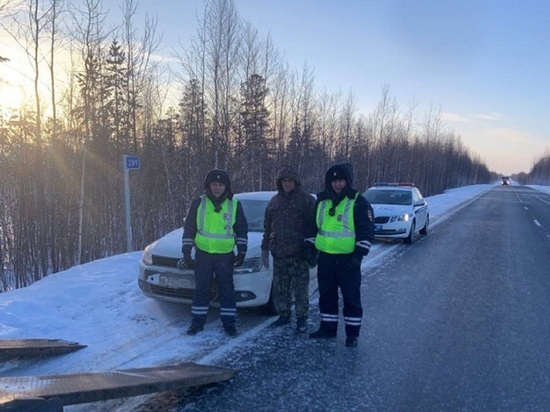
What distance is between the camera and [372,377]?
4.08 meters

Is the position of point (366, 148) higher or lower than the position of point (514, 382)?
higher

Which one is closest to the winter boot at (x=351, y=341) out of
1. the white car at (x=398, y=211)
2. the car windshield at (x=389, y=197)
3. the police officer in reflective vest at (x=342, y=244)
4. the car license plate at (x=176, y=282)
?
the police officer in reflective vest at (x=342, y=244)

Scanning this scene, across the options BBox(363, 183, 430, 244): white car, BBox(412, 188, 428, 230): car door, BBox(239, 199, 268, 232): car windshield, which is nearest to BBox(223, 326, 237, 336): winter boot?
BBox(239, 199, 268, 232): car windshield

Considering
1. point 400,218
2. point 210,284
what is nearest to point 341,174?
point 210,284

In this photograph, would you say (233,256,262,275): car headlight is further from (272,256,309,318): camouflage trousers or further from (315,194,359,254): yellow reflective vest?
(315,194,359,254): yellow reflective vest

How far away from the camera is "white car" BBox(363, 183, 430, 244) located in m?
12.5

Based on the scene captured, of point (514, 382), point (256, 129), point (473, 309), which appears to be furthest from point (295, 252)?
point (256, 129)

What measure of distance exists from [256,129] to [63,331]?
20.1 m

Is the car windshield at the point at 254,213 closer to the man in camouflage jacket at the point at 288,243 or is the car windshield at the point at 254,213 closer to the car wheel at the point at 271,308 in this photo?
the man in camouflage jacket at the point at 288,243

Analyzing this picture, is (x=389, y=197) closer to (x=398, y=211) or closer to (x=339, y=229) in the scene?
(x=398, y=211)

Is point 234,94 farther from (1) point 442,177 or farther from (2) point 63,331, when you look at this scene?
(1) point 442,177

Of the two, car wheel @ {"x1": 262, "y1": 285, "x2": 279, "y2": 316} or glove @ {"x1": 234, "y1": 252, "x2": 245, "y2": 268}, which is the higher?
glove @ {"x1": 234, "y1": 252, "x2": 245, "y2": 268}

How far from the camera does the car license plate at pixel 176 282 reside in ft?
17.5

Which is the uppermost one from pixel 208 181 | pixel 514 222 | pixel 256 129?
pixel 256 129
